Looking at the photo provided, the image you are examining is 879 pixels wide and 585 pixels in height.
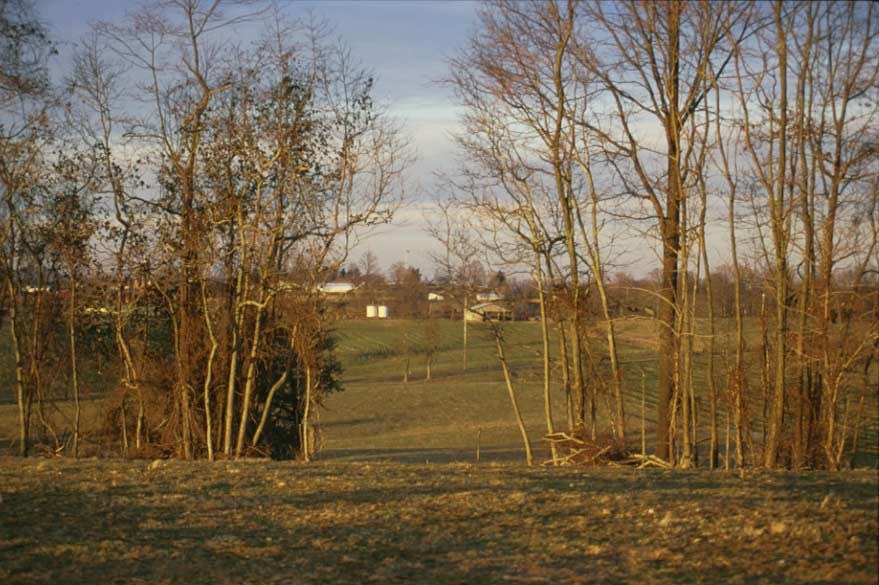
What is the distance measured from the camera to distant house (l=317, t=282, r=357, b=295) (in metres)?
17.4

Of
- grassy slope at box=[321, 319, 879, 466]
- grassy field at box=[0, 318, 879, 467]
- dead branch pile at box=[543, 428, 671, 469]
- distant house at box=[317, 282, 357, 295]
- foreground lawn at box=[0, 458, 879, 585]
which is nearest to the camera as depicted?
foreground lawn at box=[0, 458, 879, 585]

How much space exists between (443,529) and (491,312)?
11.8 metres

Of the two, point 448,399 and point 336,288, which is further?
point 448,399

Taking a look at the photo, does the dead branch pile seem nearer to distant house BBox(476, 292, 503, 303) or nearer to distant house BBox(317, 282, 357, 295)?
distant house BBox(476, 292, 503, 303)

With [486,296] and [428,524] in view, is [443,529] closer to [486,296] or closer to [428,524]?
[428,524]

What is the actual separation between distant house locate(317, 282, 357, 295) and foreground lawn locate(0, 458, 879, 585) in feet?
30.0

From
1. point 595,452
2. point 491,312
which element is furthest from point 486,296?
point 595,452

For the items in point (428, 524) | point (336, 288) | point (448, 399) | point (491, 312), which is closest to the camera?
point (428, 524)

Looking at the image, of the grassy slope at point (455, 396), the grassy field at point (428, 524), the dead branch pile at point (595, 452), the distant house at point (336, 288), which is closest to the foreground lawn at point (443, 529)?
the grassy field at point (428, 524)

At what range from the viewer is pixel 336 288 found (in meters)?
19.4

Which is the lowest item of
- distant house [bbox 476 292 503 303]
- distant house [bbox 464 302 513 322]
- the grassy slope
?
the grassy slope

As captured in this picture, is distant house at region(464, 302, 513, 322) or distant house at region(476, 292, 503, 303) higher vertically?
distant house at region(476, 292, 503, 303)

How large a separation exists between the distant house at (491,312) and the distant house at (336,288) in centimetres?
265

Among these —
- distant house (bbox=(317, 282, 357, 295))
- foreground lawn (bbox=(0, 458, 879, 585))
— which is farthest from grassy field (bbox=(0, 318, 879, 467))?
foreground lawn (bbox=(0, 458, 879, 585))
